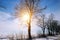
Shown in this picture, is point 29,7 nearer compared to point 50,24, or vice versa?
point 29,7

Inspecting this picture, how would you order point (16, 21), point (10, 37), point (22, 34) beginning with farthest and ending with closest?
point (16, 21)
point (22, 34)
point (10, 37)

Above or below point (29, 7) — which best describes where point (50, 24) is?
below

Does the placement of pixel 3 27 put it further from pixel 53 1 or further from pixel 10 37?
pixel 53 1

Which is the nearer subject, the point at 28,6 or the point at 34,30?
the point at 34,30

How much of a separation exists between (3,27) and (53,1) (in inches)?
81.0

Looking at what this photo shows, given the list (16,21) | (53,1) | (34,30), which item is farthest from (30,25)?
(53,1)

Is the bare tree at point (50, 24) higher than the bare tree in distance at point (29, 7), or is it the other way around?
the bare tree in distance at point (29, 7)

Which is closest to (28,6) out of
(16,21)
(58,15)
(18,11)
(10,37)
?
(18,11)

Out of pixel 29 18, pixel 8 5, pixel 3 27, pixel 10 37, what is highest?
pixel 8 5

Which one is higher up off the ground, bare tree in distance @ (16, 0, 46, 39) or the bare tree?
bare tree in distance @ (16, 0, 46, 39)

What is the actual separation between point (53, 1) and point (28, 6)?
1075 mm

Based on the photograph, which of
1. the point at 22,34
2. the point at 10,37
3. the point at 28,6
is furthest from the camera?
the point at 28,6

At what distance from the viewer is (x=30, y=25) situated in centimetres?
541

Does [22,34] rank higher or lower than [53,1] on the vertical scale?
lower
